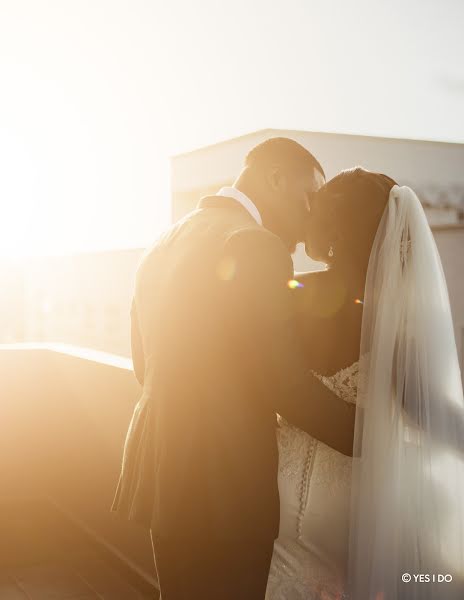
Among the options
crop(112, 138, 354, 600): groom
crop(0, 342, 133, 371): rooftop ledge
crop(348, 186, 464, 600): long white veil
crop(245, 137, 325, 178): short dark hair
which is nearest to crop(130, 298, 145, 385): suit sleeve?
crop(112, 138, 354, 600): groom

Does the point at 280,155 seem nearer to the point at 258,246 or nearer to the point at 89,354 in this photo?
the point at 258,246

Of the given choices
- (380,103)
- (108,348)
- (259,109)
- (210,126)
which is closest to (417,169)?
(380,103)

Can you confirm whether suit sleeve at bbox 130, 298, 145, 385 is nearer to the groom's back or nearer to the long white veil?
the groom's back

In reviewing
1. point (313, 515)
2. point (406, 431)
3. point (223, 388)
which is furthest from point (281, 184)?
point (313, 515)

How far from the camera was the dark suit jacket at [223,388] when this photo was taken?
1.61 metres

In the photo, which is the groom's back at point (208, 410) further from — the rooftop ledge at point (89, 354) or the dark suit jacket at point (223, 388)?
the rooftop ledge at point (89, 354)

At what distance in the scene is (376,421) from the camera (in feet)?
5.89

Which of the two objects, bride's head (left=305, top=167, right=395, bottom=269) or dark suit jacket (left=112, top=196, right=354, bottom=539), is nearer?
dark suit jacket (left=112, top=196, right=354, bottom=539)

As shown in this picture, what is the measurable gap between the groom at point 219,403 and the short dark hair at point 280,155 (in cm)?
20

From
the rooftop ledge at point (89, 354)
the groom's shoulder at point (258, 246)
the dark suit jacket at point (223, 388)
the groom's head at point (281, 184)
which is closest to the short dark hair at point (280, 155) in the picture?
the groom's head at point (281, 184)

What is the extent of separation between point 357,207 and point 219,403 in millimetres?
712

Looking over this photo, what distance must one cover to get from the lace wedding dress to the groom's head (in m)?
0.46

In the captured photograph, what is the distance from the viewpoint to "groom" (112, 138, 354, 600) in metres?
1.61

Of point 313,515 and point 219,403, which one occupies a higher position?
point 219,403
